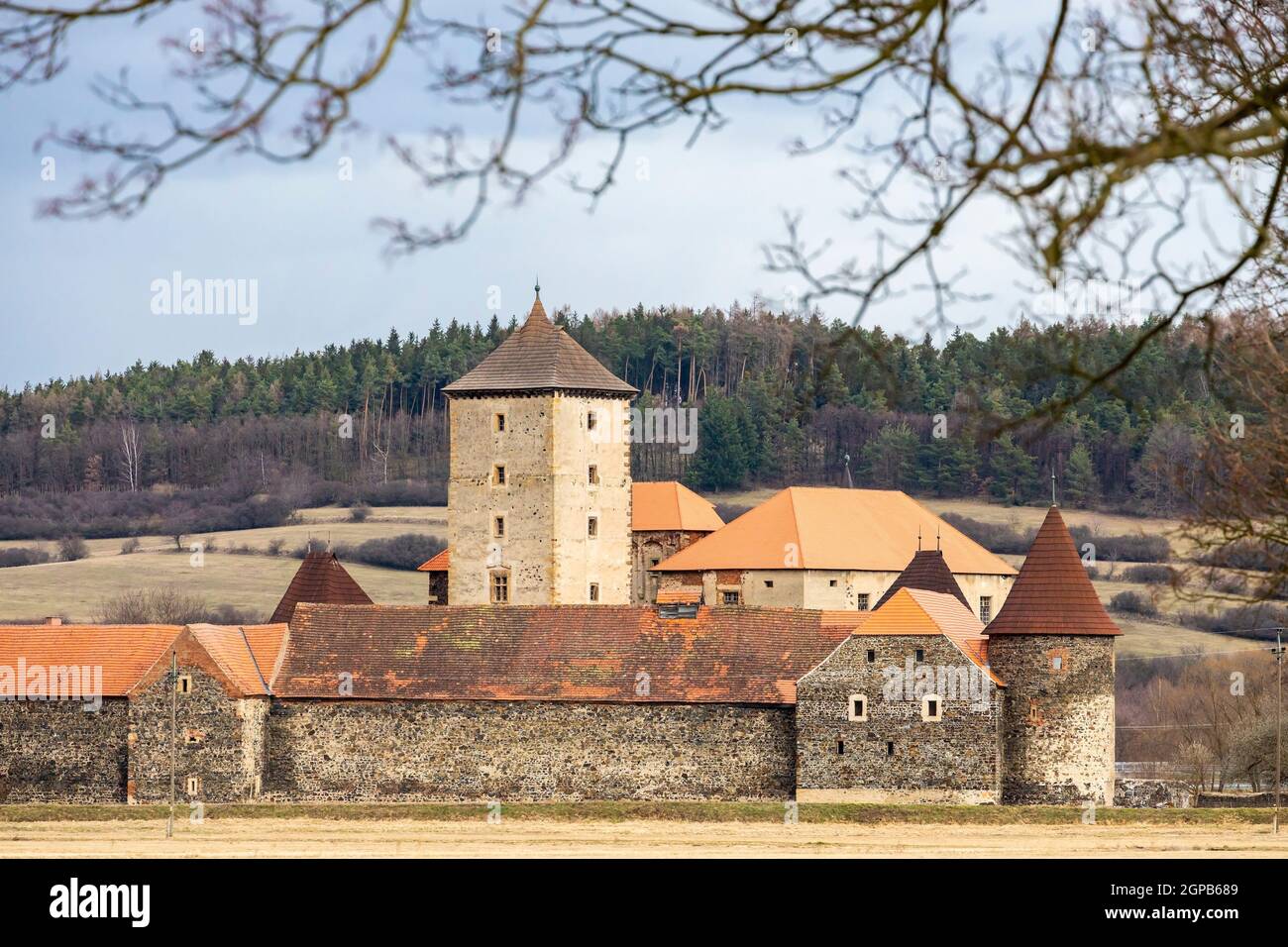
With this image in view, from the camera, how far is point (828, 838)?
1619 inches

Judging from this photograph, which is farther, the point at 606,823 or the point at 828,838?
the point at 606,823

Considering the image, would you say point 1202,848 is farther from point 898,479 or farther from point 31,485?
point 31,485

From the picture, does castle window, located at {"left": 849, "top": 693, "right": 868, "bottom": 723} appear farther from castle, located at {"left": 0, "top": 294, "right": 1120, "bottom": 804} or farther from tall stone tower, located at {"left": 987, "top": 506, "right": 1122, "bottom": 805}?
tall stone tower, located at {"left": 987, "top": 506, "right": 1122, "bottom": 805}

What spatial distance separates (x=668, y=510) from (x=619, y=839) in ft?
86.1

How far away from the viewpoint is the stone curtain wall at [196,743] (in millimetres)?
49781

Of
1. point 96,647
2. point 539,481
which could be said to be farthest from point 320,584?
point 96,647

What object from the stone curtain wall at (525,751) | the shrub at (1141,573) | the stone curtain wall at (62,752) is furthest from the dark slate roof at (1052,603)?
the shrub at (1141,573)

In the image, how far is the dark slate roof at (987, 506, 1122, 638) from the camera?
49.7 meters

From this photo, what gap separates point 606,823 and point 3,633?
18195 mm

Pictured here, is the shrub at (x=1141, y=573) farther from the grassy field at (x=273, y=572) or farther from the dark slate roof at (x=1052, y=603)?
the dark slate roof at (x=1052, y=603)

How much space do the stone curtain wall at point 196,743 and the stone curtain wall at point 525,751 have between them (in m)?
0.99

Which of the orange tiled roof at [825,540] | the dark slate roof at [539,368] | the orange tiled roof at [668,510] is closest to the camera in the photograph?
the dark slate roof at [539,368]

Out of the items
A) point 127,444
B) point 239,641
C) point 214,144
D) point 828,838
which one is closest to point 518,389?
point 239,641
